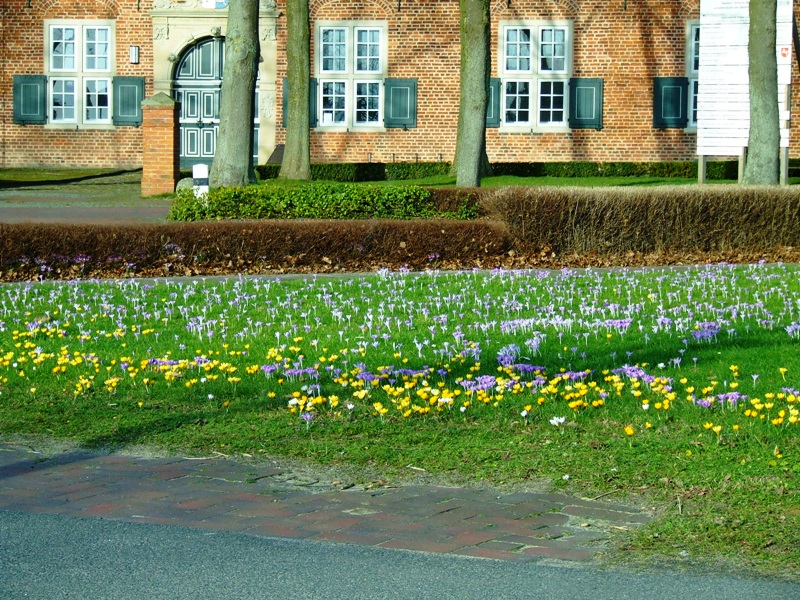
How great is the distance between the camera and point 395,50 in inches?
1195

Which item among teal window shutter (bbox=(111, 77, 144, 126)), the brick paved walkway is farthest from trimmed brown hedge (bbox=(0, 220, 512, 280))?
teal window shutter (bbox=(111, 77, 144, 126))

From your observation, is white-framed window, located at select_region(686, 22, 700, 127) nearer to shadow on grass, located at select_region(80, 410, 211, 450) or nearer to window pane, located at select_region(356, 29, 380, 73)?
window pane, located at select_region(356, 29, 380, 73)

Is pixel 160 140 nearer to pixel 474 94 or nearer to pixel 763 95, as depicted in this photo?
pixel 474 94

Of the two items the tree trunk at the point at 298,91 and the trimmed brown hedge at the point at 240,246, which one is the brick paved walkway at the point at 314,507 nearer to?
the trimmed brown hedge at the point at 240,246

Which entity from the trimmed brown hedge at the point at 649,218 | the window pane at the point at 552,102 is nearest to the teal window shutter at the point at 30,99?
the window pane at the point at 552,102

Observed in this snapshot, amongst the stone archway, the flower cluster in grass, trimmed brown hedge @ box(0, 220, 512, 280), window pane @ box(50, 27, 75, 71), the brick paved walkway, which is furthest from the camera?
window pane @ box(50, 27, 75, 71)

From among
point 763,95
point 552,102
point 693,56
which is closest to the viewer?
point 763,95

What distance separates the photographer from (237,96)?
1891cm

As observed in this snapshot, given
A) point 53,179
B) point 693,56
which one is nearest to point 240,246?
point 53,179

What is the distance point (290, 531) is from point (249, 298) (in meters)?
6.33

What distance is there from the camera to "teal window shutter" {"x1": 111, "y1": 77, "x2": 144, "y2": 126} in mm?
30062

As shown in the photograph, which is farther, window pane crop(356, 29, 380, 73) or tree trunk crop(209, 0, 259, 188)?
window pane crop(356, 29, 380, 73)

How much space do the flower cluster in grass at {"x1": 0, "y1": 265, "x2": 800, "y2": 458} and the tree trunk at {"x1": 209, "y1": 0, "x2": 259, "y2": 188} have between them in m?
6.97

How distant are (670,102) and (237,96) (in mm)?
14519
